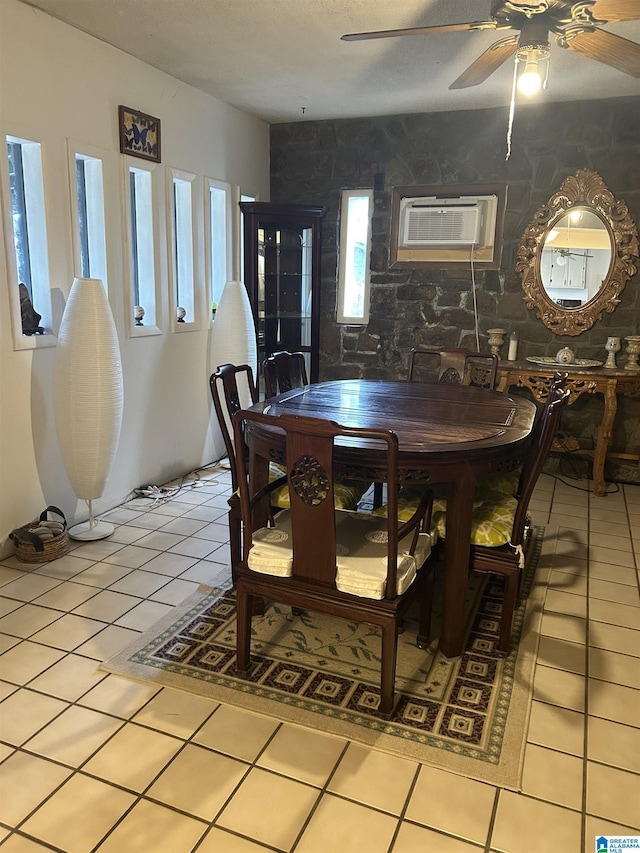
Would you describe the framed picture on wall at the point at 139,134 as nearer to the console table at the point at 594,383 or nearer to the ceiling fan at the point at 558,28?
the ceiling fan at the point at 558,28

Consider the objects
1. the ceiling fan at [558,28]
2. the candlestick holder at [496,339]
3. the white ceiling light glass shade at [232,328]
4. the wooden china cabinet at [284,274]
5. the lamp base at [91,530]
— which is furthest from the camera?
the wooden china cabinet at [284,274]

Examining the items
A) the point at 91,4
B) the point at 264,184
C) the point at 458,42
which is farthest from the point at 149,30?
the point at 264,184

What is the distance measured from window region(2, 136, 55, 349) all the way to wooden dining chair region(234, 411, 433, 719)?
1.55 metres

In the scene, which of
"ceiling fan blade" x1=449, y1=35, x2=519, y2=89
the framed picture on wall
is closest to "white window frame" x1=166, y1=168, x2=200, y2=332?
the framed picture on wall

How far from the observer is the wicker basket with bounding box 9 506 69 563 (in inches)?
114

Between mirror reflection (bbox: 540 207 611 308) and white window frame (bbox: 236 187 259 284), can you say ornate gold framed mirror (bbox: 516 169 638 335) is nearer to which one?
mirror reflection (bbox: 540 207 611 308)

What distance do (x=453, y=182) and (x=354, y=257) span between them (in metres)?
0.90

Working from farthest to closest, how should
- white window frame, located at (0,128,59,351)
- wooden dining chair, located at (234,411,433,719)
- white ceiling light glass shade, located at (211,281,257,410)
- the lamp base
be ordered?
1. white ceiling light glass shade, located at (211,281,257,410)
2. the lamp base
3. white window frame, located at (0,128,59,351)
4. wooden dining chair, located at (234,411,433,719)

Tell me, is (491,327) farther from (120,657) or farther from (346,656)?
(120,657)

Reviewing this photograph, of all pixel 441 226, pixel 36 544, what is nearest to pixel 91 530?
pixel 36 544

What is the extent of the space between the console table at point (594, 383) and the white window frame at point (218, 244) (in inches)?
80.3

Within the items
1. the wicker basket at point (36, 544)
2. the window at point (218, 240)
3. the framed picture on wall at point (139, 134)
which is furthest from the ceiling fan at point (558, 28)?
the wicker basket at point (36, 544)

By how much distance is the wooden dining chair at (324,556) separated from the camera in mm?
1798

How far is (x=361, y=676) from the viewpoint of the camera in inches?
84.6
